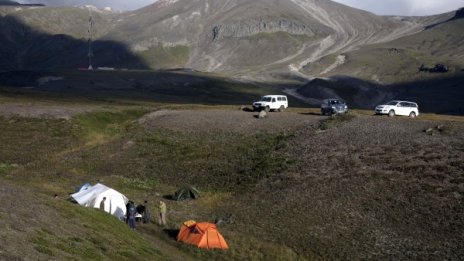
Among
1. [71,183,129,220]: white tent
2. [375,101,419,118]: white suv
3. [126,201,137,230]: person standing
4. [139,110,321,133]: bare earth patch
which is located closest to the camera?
[126,201,137,230]: person standing

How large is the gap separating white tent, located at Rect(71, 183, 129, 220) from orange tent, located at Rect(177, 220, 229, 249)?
5.77m

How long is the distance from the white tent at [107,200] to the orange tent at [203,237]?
5770 millimetres

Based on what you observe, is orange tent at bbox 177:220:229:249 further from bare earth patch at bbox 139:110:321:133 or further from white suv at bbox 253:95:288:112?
white suv at bbox 253:95:288:112

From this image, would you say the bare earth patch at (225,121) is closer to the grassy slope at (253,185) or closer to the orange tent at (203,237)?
the grassy slope at (253,185)

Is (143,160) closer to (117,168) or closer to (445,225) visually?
(117,168)

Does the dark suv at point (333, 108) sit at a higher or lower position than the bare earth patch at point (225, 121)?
higher

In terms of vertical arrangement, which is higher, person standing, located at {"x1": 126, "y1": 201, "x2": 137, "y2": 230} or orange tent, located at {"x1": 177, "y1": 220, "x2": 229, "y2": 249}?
person standing, located at {"x1": 126, "y1": 201, "x2": 137, "y2": 230}

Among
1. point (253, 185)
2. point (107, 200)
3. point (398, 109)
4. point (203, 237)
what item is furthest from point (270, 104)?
point (203, 237)

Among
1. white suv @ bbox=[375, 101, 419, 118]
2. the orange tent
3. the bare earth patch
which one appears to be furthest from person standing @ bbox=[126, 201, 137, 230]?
white suv @ bbox=[375, 101, 419, 118]

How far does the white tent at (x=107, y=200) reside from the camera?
41625 millimetres

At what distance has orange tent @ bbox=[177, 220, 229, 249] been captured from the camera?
37.2 metres

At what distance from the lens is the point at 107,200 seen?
41.8 meters

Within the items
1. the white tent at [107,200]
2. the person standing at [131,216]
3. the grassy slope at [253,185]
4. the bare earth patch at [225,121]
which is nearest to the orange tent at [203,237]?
the grassy slope at [253,185]

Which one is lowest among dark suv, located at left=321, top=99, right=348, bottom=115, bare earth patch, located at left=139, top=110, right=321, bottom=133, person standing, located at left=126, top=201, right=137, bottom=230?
person standing, located at left=126, top=201, right=137, bottom=230
